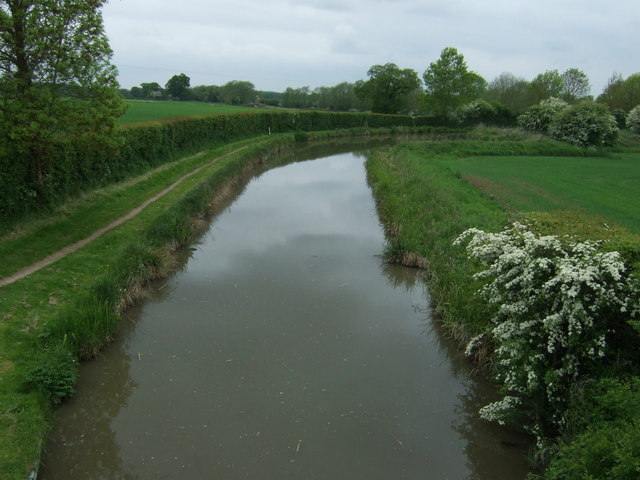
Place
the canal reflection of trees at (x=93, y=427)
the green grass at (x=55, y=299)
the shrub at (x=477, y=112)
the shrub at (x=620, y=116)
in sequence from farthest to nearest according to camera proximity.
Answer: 1. the shrub at (x=477, y=112)
2. the shrub at (x=620, y=116)
3. the green grass at (x=55, y=299)
4. the canal reflection of trees at (x=93, y=427)

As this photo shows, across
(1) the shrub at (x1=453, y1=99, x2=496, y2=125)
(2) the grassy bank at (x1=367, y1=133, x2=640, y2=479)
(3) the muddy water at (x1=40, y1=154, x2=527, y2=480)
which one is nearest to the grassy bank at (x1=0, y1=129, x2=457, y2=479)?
(3) the muddy water at (x1=40, y1=154, x2=527, y2=480)

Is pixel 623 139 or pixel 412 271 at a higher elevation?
pixel 623 139

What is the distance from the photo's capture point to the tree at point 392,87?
70.8 m

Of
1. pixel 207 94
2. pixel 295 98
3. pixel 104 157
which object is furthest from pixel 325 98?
pixel 104 157

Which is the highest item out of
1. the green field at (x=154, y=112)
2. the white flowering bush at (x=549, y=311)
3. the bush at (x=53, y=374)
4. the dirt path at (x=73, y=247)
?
the green field at (x=154, y=112)

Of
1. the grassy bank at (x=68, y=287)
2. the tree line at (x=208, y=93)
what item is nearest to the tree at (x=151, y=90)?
the tree line at (x=208, y=93)

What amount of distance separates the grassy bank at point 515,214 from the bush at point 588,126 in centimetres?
207

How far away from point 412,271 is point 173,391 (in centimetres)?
728

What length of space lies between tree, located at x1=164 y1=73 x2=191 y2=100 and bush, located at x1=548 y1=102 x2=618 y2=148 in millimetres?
81003

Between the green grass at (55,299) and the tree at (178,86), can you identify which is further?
the tree at (178,86)

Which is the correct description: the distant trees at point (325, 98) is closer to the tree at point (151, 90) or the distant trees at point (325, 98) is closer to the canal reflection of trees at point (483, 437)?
the tree at point (151, 90)

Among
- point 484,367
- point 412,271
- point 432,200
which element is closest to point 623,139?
point 432,200

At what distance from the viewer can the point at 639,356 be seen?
5.51 metres

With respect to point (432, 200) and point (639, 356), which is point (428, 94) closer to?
point (432, 200)
